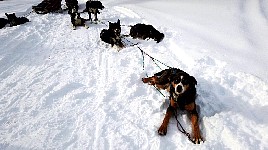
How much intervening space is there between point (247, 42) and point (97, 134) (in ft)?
12.9

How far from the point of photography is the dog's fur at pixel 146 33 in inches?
274

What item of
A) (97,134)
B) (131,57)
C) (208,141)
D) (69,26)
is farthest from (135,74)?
(69,26)

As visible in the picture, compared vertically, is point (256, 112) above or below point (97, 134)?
above

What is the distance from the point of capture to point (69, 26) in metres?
8.80

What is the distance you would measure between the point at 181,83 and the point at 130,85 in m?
1.45

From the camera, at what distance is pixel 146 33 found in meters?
7.13

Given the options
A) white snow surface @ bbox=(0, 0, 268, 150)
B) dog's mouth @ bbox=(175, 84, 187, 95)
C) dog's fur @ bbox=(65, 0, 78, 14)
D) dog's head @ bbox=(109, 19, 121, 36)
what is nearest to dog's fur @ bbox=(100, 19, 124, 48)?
dog's head @ bbox=(109, 19, 121, 36)

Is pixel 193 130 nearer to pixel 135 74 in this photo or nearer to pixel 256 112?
pixel 256 112

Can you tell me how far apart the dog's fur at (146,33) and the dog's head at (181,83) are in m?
3.12

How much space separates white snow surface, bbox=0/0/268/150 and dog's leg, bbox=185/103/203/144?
0.14m

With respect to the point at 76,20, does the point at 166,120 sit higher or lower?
lower

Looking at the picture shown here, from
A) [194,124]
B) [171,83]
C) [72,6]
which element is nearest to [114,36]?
[72,6]

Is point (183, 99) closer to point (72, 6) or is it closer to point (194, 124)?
point (194, 124)

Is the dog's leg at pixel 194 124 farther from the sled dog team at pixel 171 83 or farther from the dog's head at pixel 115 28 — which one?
the dog's head at pixel 115 28
